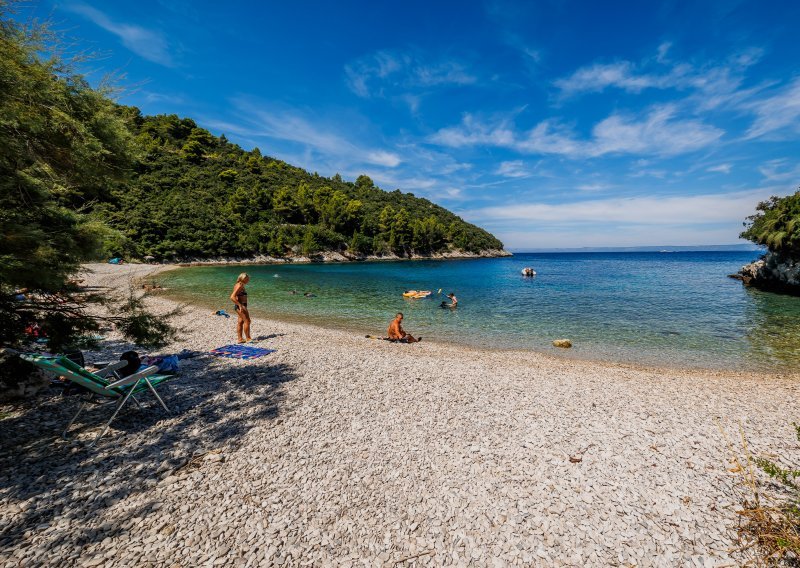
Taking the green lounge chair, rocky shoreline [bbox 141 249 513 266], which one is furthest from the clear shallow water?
rocky shoreline [bbox 141 249 513 266]

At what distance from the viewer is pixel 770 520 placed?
152 inches

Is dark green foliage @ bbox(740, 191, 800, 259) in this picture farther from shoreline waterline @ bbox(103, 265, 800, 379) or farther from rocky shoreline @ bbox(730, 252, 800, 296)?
shoreline waterline @ bbox(103, 265, 800, 379)

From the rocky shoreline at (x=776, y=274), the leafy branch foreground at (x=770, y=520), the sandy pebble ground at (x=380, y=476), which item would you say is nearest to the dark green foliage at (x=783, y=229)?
the rocky shoreline at (x=776, y=274)

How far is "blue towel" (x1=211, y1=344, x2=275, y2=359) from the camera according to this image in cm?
Answer: 1028

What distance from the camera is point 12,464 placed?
4543 mm

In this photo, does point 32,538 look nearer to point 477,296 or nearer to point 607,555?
point 607,555

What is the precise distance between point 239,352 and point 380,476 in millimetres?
7513

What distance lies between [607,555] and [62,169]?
320 inches

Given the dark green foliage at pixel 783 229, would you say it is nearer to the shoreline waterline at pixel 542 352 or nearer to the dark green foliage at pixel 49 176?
the shoreline waterline at pixel 542 352

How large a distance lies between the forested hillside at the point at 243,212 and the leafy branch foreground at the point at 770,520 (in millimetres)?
63924

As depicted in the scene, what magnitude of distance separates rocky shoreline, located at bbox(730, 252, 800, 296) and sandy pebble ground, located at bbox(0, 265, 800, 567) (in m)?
35.6

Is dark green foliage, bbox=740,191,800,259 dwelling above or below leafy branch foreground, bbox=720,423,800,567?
above

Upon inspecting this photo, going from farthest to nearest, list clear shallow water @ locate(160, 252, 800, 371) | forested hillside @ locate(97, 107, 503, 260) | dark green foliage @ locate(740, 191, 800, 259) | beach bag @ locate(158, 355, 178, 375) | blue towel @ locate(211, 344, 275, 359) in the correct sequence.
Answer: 1. forested hillside @ locate(97, 107, 503, 260)
2. dark green foliage @ locate(740, 191, 800, 259)
3. clear shallow water @ locate(160, 252, 800, 371)
4. blue towel @ locate(211, 344, 275, 359)
5. beach bag @ locate(158, 355, 178, 375)

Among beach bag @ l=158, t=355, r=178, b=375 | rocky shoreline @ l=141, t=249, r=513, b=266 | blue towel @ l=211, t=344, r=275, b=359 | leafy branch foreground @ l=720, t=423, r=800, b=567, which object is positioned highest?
rocky shoreline @ l=141, t=249, r=513, b=266
